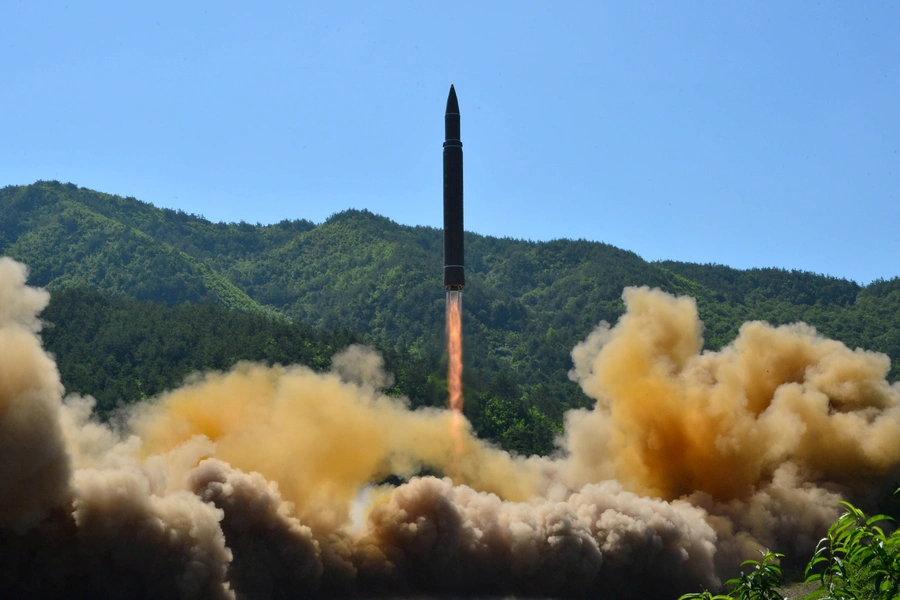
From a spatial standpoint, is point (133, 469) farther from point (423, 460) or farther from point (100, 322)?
point (100, 322)

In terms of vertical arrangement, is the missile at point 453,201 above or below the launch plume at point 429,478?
above

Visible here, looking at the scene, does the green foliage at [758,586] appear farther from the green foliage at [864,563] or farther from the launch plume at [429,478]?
the launch plume at [429,478]

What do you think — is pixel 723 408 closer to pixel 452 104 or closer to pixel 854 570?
pixel 452 104

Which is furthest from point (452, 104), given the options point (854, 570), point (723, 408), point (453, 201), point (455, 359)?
point (854, 570)

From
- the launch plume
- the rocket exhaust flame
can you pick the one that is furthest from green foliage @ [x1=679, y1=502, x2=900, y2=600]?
the rocket exhaust flame

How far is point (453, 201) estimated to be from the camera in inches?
1950

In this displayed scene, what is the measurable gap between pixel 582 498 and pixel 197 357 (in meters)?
60.8

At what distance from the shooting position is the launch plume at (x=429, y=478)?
116 feet

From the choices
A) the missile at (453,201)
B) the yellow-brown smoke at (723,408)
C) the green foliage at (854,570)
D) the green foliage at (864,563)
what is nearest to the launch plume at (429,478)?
the yellow-brown smoke at (723,408)

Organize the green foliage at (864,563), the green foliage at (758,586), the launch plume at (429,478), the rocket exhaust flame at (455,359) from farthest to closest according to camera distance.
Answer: the rocket exhaust flame at (455,359)
the launch plume at (429,478)
the green foliage at (758,586)
the green foliage at (864,563)

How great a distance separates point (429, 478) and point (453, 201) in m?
13.0

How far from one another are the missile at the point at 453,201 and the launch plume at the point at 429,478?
759 centimetres

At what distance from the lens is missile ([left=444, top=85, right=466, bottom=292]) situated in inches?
1908

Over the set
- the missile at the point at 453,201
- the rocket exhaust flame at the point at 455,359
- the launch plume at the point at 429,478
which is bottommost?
the launch plume at the point at 429,478
